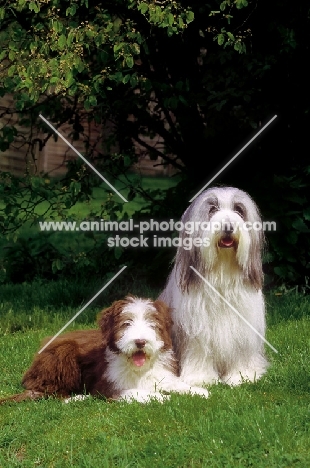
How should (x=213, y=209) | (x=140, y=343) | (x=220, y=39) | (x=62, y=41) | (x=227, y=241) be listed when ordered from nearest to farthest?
(x=140, y=343), (x=227, y=241), (x=213, y=209), (x=62, y=41), (x=220, y=39)

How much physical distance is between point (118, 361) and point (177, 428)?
0.71m

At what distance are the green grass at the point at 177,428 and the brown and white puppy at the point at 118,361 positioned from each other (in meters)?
0.14

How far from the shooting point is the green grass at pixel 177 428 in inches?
162

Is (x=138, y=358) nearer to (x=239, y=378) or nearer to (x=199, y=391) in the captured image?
(x=199, y=391)

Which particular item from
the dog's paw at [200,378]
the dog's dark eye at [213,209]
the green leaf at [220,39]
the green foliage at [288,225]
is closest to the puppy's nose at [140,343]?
the dog's paw at [200,378]

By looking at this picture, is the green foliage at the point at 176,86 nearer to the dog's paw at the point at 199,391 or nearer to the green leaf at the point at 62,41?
the green leaf at the point at 62,41

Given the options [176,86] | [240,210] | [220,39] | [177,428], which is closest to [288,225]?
[176,86]

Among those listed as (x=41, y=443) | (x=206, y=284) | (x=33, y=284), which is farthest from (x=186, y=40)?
(x=41, y=443)

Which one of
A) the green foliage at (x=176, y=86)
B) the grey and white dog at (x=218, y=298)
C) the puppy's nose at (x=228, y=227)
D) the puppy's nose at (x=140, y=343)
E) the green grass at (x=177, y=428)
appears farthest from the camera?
the green foliage at (x=176, y=86)

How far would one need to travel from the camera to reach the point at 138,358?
16.3ft

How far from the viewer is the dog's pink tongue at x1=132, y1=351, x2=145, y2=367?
4965 mm

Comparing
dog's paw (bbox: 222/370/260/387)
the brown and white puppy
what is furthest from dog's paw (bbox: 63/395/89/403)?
dog's paw (bbox: 222/370/260/387)

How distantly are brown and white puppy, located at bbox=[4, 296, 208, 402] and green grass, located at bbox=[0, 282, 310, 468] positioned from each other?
14 cm

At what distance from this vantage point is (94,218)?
870cm
